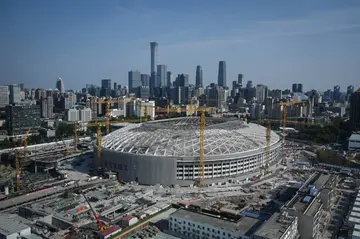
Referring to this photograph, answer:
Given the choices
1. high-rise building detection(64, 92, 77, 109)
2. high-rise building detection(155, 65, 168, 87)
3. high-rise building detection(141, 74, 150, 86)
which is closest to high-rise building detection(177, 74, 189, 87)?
high-rise building detection(155, 65, 168, 87)

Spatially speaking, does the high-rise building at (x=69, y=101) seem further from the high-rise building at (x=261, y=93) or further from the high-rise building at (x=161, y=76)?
the high-rise building at (x=161, y=76)

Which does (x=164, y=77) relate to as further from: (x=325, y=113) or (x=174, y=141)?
(x=174, y=141)

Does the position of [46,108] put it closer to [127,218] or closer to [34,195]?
[34,195]

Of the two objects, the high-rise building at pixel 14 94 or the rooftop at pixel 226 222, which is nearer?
the rooftop at pixel 226 222

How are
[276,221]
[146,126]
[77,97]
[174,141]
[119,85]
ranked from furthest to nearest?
[119,85] → [77,97] → [146,126] → [174,141] → [276,221]

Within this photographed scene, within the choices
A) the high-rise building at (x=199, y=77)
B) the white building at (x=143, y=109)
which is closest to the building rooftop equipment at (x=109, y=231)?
the white building at (x=143, y=109)

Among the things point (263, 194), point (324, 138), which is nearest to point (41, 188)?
point (263, 194)

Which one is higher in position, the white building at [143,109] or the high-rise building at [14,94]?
the high-rise building at [14,94]

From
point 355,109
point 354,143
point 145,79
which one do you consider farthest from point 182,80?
point 354,143
